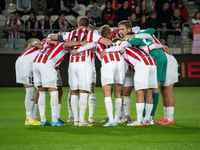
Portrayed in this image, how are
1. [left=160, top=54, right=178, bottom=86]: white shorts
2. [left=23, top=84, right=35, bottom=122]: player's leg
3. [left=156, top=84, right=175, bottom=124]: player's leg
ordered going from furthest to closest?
[left=160, top=54, right=178, bottom=86]: white shorts → [left=156, top=84, right=175, bottom=124]: player's leg → [left=23, top=84, right=35, bottom=122]: player's leg

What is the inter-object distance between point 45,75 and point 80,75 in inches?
25.6

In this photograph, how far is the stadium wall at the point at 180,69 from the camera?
15.1m

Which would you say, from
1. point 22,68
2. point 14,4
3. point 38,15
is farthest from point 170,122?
point 14,4

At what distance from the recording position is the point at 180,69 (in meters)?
15.3

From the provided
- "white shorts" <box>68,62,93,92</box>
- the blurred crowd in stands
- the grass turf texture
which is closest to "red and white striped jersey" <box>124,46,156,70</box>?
"white shorts" <box>68,62,93,92</box>

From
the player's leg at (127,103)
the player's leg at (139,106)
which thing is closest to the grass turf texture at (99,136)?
the player's leg at (139,106)

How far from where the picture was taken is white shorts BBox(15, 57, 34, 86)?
22.9ft

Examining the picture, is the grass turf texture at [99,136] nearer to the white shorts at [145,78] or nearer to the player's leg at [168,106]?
the player's leg at [168,106]

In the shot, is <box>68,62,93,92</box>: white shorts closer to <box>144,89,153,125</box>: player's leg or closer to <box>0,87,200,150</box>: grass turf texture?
<box>0,87,200,150</box>: grass turf texture

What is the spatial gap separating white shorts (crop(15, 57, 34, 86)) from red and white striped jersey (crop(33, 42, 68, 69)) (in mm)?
416

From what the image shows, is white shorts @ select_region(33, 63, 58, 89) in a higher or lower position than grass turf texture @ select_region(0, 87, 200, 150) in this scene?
higher

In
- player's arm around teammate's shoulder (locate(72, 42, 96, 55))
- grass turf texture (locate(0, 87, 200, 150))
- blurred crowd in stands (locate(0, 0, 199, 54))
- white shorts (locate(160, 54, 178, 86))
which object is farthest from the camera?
blurred crowd in stands (locate(0, 0, 199, 54))

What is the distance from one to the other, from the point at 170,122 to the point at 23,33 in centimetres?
1022

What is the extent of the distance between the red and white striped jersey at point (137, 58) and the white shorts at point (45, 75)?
139 cm
